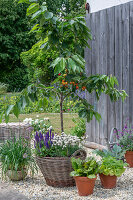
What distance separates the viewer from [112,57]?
169 inches

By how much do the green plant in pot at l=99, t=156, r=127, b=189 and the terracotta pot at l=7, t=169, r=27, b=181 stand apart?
3.16ft

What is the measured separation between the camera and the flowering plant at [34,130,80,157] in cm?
302

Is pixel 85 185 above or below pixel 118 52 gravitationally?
below

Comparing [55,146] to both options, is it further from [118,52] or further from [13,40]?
[13,40]

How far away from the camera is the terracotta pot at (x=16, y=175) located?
123 inches

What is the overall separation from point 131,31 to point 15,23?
653 inches

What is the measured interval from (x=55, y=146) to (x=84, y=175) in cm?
55

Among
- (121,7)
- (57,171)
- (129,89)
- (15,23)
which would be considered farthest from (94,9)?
(15,23)

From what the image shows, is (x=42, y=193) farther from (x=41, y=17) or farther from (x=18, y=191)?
(x=41, y=17)

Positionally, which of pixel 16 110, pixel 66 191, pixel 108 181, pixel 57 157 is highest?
pixel 16 110

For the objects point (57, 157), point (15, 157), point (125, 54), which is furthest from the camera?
point (125, 54)

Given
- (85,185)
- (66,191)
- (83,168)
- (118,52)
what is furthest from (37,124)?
(85,185)

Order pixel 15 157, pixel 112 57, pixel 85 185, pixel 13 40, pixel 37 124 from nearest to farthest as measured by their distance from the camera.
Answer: pixel 85 185 → pixel 15 157 → pixel 112 57 → pixel 37 124 → pixel 13 40

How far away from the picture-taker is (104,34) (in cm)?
442
